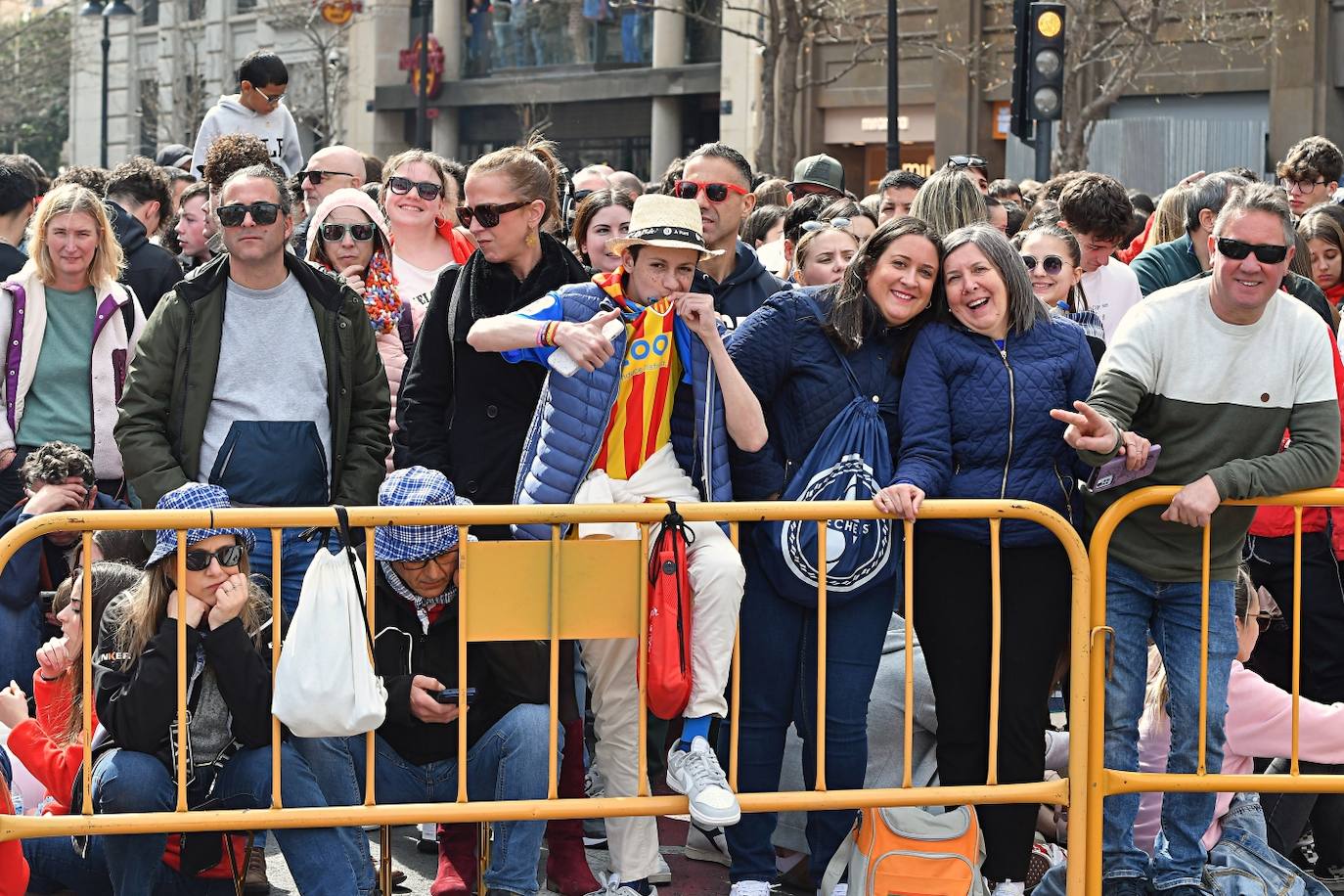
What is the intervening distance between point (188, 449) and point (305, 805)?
1.41 metres

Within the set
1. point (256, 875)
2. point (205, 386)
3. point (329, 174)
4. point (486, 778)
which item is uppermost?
point (329, 174)

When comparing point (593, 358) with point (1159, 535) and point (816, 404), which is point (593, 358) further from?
point (1159, 535)

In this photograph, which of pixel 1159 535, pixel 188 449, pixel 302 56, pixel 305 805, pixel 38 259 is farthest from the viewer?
pixel 302 56

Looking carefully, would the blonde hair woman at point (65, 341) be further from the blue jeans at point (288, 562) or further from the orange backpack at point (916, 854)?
the orange backpack at point (916, 854)

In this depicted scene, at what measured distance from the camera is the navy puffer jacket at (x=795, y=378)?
17.6 ft

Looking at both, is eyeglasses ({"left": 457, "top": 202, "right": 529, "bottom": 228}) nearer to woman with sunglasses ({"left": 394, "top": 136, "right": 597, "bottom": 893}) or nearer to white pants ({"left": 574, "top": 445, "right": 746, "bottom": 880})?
woman with sunglasses ({"left": 394, "top": 136, "right": 597, "bottom": 893})

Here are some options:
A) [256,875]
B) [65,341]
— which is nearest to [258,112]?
[65,341]

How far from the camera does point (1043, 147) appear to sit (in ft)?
47.3

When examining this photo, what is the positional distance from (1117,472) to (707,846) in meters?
1.97

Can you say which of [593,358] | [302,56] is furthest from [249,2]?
Answer: [593,358]

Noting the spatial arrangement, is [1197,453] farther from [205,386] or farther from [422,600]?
[205,386]

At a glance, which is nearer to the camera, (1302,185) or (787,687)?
(787,687)

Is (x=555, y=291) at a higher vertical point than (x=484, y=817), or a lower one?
higher

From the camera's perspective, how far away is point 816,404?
17.6ft
